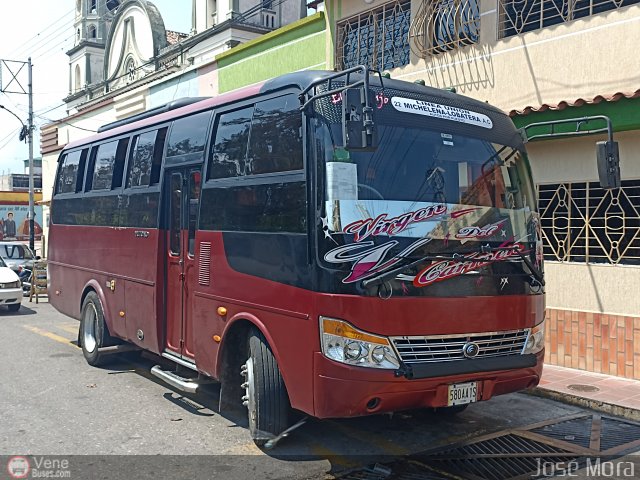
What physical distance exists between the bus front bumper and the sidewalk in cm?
289

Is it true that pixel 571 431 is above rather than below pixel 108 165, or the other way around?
below

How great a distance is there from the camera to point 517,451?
5844 millimetres

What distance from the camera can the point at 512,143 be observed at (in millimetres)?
6027

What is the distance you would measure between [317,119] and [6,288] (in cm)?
1196

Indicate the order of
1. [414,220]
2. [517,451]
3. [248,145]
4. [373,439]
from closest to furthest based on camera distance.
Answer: [414,220]
[517,451]
[248,145]
[373,439]

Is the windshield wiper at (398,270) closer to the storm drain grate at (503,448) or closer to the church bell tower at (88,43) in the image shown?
the storm drain grate at (503,448)

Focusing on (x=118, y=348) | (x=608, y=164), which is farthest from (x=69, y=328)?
(x=608, y=164)

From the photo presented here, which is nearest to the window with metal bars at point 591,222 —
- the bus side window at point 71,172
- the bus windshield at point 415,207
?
the bus windshield at point 415,207

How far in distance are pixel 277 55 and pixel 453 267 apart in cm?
1113

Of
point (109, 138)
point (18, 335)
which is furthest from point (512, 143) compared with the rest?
point (18, 335)

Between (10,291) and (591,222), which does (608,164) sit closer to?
(591,222)

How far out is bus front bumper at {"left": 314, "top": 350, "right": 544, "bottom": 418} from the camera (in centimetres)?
481

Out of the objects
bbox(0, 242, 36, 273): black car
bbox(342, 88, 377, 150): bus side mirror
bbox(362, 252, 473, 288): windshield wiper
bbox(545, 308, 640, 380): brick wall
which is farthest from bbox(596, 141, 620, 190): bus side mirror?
bbox(0, 242, 36, 273): black car

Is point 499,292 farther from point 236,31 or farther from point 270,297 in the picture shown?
point 236,31
